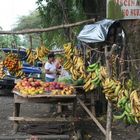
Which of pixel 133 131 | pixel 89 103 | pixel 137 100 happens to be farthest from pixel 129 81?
pixel 89 103

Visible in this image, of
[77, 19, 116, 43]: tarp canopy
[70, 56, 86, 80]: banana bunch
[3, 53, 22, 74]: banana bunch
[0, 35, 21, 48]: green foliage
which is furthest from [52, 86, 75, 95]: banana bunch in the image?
[3, 53, 22, 74]: banana bunch

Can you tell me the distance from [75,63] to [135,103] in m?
3.31

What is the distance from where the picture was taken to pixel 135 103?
23.9 ft

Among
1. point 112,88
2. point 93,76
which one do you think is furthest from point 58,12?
point 112,88

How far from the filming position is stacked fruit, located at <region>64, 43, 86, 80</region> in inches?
399

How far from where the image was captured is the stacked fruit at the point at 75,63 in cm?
1012

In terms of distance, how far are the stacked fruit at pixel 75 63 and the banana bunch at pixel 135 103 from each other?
2.71 m

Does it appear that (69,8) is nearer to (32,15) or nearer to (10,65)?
(10,65)

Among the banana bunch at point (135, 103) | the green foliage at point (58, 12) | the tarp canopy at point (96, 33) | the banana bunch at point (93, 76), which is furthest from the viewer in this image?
the green foliage at point (58, 12)

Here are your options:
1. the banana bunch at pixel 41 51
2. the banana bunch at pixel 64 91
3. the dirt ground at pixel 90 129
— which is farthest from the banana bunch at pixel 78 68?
the dirt ground at pixel 90 129

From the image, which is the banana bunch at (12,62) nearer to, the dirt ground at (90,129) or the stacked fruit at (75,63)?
the dirt ground at (90,129)

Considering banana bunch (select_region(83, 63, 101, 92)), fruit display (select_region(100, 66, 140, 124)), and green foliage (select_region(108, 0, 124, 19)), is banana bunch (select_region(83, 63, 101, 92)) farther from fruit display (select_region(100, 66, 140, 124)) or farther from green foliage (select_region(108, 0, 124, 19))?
green foliage (select_region(108, 0, 124, 19))

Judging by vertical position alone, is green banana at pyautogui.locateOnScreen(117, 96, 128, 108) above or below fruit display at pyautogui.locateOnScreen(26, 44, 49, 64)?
below

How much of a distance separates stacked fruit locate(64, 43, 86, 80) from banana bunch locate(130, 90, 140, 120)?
2.71 meters
